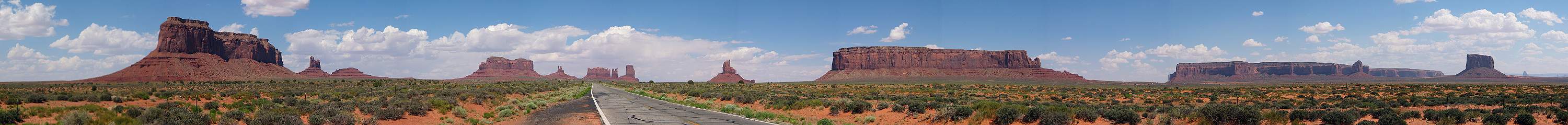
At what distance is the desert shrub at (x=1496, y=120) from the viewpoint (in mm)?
13267

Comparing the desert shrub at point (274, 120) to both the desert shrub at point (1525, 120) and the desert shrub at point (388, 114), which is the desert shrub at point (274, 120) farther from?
the desert shrub at point (1525, 120)

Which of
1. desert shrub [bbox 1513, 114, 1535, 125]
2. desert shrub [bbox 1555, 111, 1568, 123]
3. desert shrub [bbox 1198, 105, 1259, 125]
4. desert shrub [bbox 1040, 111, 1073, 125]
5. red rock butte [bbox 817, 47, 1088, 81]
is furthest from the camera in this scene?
red rock butte [bbox 817, 47, 1088, 81]

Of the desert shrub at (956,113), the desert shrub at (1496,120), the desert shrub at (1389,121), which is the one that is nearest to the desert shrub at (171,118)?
the desert shrub at (956,113)

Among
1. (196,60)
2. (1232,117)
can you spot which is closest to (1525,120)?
(1232,117)

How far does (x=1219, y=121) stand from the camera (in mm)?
12938

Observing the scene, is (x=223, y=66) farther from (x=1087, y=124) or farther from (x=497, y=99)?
(x=1087, y=124)

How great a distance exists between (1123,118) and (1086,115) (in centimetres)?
68

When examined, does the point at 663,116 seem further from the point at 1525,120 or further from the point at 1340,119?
the point at 1525,120

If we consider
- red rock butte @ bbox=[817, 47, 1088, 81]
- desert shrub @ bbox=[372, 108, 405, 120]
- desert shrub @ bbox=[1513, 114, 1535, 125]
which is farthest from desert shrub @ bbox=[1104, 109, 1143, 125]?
red rock butte @ bbox=[817, 47, 1088, 81]

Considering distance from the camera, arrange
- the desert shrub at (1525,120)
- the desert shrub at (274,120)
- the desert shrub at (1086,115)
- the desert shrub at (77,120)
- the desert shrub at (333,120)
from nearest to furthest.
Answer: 1. the desert shrub at (1525,120)
2. the desert shrub at (77,120)
3. the desert shrub at (274,120)
4. the desert shrub at (1086,115)
5. the desert shrub at (333,120)

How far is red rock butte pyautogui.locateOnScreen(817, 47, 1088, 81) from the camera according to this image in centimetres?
18512

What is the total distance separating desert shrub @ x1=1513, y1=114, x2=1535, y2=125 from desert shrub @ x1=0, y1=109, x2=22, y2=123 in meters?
26.7

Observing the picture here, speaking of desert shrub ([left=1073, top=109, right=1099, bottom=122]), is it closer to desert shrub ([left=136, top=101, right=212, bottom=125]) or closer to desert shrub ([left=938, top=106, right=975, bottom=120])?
desert shrub ([left=938, top=106, right=975, bottom=120])

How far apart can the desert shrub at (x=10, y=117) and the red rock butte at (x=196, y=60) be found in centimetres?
11326
